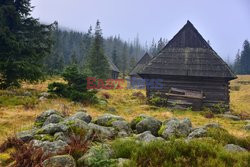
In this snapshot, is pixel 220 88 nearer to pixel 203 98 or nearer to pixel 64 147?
pixel 203 98

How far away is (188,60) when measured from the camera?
1823cm

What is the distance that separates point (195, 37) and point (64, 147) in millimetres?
16525

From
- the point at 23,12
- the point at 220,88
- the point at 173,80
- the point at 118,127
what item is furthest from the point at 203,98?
the point at 23,12

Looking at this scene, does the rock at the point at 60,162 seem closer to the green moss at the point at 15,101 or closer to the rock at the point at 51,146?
the rock at the point at 51,146

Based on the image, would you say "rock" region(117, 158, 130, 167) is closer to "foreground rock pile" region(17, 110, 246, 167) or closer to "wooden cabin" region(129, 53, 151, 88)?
"foreground rock pile" region(17, 110, 246, 167)

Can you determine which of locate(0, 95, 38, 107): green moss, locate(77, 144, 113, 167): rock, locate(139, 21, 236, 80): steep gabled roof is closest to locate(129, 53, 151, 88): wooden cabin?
locate(139, 21, 236, 80): steep gabled roof

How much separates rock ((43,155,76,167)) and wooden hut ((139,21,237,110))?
13.7 metres

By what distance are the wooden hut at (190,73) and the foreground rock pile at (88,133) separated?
9685 millimetres

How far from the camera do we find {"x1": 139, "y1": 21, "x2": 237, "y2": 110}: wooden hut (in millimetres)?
17188

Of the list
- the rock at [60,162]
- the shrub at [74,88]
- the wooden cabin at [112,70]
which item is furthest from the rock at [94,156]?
the wooden cabin at [112,70]

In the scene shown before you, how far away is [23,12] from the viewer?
57.8 ft

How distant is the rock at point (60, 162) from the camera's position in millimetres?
4459

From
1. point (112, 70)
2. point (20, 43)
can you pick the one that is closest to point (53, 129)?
point (20, 43)

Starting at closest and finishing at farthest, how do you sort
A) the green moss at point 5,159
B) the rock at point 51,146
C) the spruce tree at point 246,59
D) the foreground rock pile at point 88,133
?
the foreground rock pile at point 88,133 < the rock at point 51,146 < the green moss at point 5,159 < the spruce tree at point 246,59
